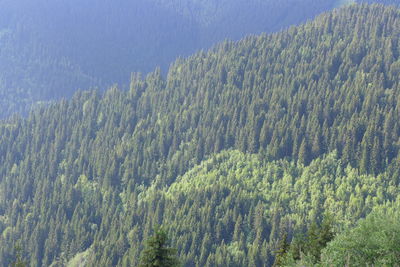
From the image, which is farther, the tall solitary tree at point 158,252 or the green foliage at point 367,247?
the green foliage at point 367,247

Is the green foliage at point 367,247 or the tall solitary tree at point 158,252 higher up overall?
the green foliage at point 367,247

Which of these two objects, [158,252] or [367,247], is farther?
[367,247]

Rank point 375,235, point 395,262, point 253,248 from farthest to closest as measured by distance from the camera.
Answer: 1. point 253,248
2. point 375,235
3. point 395,262

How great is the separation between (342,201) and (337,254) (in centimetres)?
12631

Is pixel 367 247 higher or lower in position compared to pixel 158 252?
higher

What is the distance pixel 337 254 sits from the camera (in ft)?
250

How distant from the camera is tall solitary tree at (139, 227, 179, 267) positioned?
64500 mm

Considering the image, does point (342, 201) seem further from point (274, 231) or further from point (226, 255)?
point (226, 255)

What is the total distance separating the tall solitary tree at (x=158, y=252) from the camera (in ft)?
212

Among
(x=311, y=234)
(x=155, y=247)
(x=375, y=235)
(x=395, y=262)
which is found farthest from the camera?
(x=311, y=234)

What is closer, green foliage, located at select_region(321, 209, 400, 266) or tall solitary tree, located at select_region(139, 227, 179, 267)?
tall solitary tree, located at select_region(139, 227, 179, 267)

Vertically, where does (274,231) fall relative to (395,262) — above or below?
above

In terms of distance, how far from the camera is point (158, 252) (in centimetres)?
6494

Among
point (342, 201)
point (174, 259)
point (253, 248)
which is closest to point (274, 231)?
point (253, 248)
